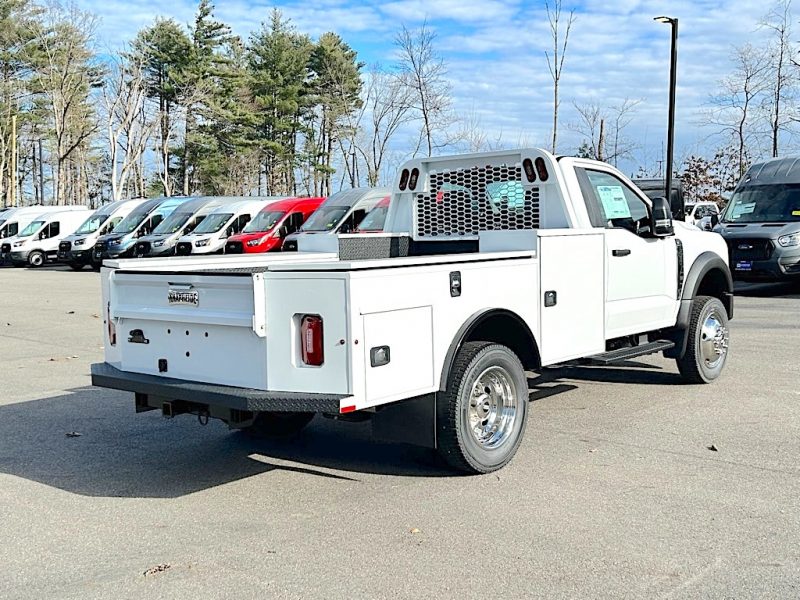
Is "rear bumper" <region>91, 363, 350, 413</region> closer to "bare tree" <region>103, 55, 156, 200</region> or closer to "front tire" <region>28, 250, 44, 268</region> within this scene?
"front tire" <region>28, 250, 44, 268</region>

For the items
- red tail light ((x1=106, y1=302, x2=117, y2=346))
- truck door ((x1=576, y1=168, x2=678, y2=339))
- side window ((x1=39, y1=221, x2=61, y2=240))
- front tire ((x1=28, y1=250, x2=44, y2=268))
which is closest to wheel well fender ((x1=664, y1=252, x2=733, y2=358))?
truck door ((x1=576, y1=168, x2=678, y2=339))

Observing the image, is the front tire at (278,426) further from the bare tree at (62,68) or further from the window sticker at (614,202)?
the bare tree at (62,68)

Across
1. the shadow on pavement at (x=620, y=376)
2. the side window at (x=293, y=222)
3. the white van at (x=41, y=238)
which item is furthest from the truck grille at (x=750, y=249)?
the white van at (x=41, y=238)

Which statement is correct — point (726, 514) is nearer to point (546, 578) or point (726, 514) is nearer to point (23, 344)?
point (546, 578)

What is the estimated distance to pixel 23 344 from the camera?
12.8 meters

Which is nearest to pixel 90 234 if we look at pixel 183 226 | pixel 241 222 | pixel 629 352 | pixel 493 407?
pixel 183 226

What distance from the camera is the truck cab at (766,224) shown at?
701 inches

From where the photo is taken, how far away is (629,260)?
7617 millimetres

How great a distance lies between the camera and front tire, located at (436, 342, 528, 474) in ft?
18.5

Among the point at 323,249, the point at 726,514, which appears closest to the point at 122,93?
the point at 323,249

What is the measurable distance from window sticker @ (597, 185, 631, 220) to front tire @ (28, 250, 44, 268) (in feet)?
105

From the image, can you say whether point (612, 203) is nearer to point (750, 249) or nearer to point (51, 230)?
point (750, 249)

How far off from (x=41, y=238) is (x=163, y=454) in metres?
32.2

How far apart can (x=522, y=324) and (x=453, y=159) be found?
86.6 inches
